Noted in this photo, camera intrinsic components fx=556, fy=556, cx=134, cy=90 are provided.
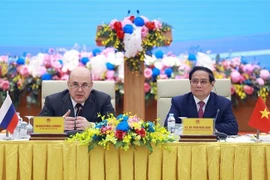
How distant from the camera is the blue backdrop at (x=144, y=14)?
20.6 ft

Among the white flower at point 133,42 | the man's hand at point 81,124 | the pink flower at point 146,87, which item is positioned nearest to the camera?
the man's hand at point 81,124

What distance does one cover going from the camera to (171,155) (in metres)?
3.01

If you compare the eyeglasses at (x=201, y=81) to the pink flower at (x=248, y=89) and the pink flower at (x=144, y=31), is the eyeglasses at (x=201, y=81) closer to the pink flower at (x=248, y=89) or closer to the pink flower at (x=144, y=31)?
the pink flower at (x=144, y=31)

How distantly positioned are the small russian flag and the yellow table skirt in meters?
0.26

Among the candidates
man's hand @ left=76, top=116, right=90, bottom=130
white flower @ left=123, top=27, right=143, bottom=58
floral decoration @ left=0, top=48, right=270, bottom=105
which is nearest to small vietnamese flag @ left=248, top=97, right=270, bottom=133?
man's hand @ left=76, top=116, right=90, bottom=130

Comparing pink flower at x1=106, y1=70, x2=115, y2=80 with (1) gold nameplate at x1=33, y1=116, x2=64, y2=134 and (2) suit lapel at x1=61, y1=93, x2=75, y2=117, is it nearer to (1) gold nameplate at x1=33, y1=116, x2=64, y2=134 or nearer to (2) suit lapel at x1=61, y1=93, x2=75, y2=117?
(2) suit lapel at x1=61, y1=93, x2=75, y2=117

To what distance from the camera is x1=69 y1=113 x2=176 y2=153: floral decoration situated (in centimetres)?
292

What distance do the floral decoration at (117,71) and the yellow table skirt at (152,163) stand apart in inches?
94.2

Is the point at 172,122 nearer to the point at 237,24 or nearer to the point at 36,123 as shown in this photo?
the point at 36,123

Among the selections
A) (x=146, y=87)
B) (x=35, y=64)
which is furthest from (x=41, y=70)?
(x=146, y=87)

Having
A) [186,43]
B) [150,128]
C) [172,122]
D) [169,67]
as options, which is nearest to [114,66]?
[169,67]

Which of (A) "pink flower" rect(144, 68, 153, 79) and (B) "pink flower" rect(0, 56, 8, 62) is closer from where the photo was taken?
(A) "pink flower" rect(144, 68, 153, 79)

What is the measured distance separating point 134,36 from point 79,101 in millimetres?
950

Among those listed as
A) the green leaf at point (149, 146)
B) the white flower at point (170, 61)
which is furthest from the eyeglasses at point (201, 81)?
the white flower at point (170, 61)
